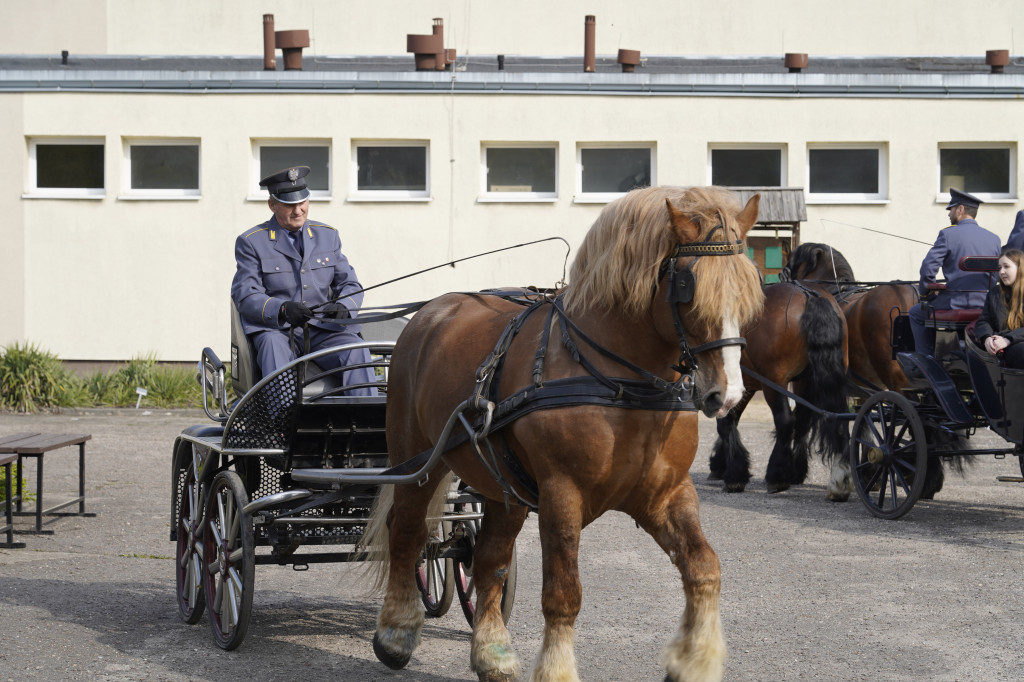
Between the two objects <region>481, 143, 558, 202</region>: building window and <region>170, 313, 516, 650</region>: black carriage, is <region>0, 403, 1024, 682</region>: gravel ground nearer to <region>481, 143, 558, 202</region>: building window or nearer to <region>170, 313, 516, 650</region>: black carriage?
<region>170, 313, 516, 650</region>: black carriage

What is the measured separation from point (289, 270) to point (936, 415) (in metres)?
5.29

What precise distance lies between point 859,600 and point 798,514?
2891 mm

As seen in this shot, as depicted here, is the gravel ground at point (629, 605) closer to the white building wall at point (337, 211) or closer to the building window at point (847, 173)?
the white building wall at point (337, 211)

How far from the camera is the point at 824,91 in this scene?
18.2m

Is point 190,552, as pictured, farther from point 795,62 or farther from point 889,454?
point 795,62

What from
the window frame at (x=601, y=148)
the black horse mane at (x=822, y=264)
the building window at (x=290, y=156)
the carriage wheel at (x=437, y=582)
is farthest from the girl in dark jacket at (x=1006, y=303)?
the building window at (x=290, y=156)

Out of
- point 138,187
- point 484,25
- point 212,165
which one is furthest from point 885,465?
point 484,25

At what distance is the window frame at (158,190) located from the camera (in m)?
18.2

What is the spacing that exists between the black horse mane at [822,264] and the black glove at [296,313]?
6.88 m

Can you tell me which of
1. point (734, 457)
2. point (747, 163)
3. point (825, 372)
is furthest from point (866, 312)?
point (747, 163)

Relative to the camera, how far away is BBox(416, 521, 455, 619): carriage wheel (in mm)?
6059

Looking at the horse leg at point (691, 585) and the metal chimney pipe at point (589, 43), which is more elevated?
the metal chimney pipe at point (589, 43)

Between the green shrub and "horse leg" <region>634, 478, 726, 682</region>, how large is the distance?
1384 cm

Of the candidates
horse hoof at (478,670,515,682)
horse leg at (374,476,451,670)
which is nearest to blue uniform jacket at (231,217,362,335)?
horse leg at (374,476,451,670)
